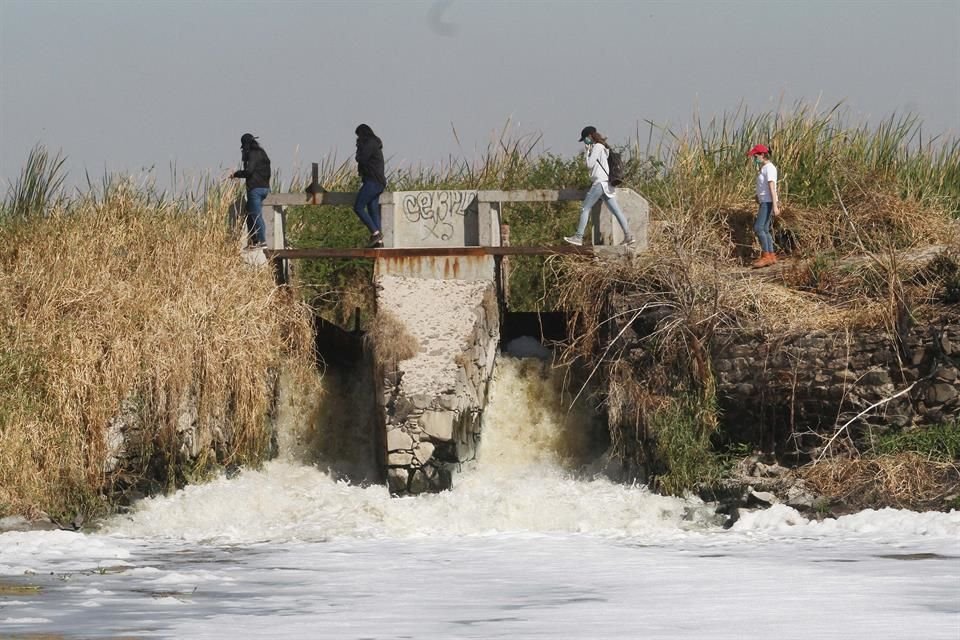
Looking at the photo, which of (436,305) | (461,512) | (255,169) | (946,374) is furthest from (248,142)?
(946,374)

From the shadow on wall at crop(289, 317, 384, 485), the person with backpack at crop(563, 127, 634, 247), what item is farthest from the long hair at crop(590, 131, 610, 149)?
the shadow on wall at crop(289, 317, 384, 485)

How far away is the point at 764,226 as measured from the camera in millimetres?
20797

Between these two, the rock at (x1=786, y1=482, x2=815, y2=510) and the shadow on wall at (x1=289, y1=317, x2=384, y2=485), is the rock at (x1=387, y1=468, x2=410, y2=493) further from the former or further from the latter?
the rock at (x1=786, y1=482, x2=815, y2=510)

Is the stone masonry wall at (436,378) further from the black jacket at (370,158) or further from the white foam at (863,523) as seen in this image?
the white foam at (863,523)

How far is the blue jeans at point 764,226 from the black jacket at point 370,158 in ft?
16.1

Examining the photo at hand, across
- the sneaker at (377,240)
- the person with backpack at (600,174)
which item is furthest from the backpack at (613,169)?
the sneaker at (377,240)

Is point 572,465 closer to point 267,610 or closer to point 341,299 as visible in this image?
point 341,299

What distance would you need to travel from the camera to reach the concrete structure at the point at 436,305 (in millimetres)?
18828


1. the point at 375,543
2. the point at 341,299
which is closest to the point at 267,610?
the point at 375,543

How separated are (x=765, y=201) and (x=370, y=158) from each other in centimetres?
Result: 514

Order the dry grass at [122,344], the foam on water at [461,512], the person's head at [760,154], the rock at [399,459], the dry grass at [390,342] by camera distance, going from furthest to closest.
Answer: the person's head at [760,154], the dry grass at [390,342], the rock at [399,459], the dry grass at [122,344], the foam on water at [461,512]

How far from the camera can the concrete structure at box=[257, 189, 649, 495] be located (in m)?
18.8

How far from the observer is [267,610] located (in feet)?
40.7

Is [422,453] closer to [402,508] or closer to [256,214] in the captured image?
[402,508]
